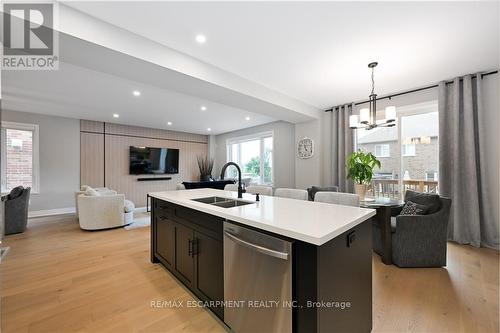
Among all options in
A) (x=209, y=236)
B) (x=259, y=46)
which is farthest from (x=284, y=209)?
(x=259, y=46)

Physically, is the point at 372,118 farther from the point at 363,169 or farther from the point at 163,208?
the point at 163,208

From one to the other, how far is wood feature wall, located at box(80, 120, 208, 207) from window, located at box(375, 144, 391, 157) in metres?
6.17

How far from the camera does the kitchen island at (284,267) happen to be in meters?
1.13

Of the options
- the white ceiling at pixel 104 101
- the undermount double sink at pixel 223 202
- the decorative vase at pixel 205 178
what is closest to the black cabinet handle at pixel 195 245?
the undermount double sink at pixel 223 202

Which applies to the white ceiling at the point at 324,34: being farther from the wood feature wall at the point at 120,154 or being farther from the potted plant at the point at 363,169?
the wood feature wall at the point at 120,154

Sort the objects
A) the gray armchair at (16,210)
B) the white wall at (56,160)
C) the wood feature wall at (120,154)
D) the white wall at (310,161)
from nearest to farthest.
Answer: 1. the gray armchair at (16,210)
2. the white wall at (310,161)
3. the white wall at (56,160)
4. the wood feature wall at (120,154)

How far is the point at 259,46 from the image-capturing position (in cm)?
253

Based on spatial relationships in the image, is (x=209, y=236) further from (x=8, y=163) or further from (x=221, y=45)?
(x=8, y=163)

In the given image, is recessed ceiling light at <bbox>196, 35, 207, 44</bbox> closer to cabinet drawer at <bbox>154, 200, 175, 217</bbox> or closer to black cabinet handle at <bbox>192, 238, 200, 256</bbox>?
cabinet drawer at <bbox>154, 200, 175, 217</bbox>

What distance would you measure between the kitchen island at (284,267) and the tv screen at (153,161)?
5.77m

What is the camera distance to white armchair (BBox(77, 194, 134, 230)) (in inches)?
161

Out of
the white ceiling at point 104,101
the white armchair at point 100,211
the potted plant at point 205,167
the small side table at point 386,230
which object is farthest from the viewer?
the potted plant at point 205,167

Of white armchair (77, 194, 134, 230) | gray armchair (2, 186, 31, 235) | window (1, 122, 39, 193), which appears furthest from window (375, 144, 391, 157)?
window (1, 122, 39, 193)

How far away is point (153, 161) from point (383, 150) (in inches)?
260
